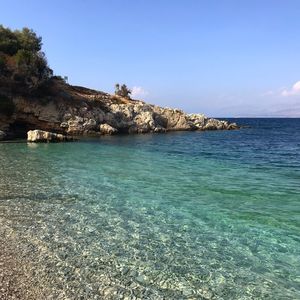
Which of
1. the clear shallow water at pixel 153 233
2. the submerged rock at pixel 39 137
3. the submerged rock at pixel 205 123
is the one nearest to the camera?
the clear shallow water at pixel 153 233

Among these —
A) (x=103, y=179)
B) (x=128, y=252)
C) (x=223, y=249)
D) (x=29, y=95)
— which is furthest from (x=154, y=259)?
(x=29, y=95)

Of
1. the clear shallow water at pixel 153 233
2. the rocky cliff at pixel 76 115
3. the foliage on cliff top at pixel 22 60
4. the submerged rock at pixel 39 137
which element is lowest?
the clear shallow water at pixel 153 233

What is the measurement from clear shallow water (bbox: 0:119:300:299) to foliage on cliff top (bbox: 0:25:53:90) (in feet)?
108

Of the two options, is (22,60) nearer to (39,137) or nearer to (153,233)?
(39,137)

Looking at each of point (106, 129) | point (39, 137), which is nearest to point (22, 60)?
point (39, 137)

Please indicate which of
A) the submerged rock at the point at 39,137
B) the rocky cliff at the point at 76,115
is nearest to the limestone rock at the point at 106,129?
the rocky cliff at the point at 76,115

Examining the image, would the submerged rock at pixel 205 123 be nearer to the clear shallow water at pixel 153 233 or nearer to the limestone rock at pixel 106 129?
the limestone rock at pixel 106 129

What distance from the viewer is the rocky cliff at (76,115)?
5450 cm

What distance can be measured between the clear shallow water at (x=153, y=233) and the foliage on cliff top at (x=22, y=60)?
32952mm

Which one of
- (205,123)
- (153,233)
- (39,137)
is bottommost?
(153,233)

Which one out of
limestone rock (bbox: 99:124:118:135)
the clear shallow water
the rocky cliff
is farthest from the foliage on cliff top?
the clear shallow water

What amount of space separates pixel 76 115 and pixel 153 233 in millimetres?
51571

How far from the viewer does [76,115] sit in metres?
61.4

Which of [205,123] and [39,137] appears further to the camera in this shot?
[205,123]
